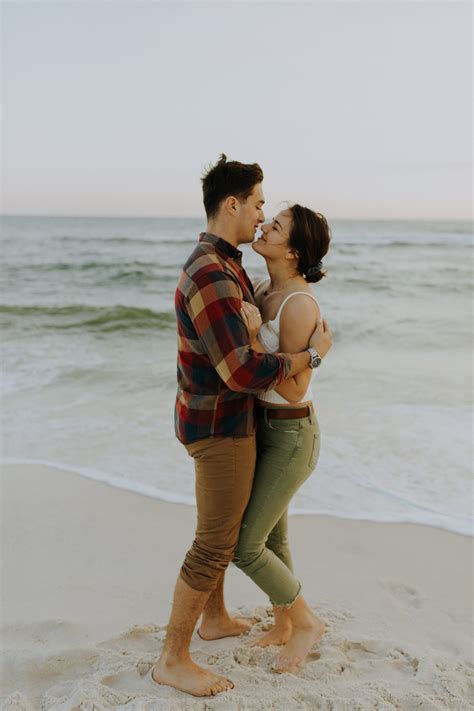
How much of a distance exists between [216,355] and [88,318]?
11847 mm

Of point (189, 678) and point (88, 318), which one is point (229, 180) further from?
point (88, 318)

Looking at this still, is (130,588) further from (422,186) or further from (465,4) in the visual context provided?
(422,186)

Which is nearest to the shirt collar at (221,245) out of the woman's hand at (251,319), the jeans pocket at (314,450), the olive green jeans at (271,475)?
the woman's hand at (251,319)

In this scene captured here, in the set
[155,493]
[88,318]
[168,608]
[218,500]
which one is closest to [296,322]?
[218,500]

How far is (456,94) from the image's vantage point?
1981cm

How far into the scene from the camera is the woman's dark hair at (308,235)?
2730 millimetres

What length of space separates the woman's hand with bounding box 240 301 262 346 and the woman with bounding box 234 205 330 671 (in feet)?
0.15

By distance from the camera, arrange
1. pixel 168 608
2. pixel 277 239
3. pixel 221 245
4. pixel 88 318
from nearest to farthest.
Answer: pixel 221 245 → pixel 277 239 → pixel 168 608 → pixel 88 318

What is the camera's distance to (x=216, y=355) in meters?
2.45

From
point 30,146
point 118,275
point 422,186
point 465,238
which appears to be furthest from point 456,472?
point 465,238

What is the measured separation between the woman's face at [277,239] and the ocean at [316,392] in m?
2.42

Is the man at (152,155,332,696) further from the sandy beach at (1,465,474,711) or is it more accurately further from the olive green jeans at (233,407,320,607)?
the sandy beach at (1,465,474,711)

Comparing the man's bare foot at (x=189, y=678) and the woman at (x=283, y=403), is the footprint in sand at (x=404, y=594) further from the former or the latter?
the man's bare foot at (x=189, y=678)

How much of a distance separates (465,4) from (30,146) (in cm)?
1728
